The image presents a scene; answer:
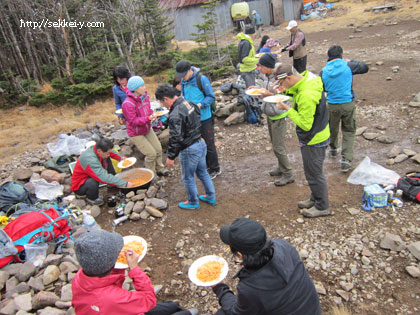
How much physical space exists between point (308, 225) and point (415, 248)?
1.35m

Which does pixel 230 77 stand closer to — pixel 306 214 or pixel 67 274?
pixel 306 214

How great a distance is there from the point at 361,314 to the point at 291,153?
391 centimetres

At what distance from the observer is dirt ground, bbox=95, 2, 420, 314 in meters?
3.46

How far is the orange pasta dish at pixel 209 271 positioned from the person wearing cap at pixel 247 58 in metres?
6.06

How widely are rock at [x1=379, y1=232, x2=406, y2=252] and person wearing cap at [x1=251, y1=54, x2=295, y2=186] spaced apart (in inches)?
77.2

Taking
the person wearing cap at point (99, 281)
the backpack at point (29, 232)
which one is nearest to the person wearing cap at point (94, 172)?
the backpack at point (29, 232)

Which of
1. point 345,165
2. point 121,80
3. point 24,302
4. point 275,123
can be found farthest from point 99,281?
point 345,165

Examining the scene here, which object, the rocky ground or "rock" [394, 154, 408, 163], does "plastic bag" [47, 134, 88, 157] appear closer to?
the rocky ground

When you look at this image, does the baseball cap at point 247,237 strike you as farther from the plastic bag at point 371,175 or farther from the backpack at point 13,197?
the backpack at point 13,197

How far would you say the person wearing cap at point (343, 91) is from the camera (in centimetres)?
518

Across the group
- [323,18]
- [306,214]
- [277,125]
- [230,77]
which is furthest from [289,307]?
[323,18]

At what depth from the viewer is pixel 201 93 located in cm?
539

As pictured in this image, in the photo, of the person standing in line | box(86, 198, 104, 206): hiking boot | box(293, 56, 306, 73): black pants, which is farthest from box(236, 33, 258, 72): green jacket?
box(86, 198, 104, 206): hiking boot

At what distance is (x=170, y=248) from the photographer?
4484mm
